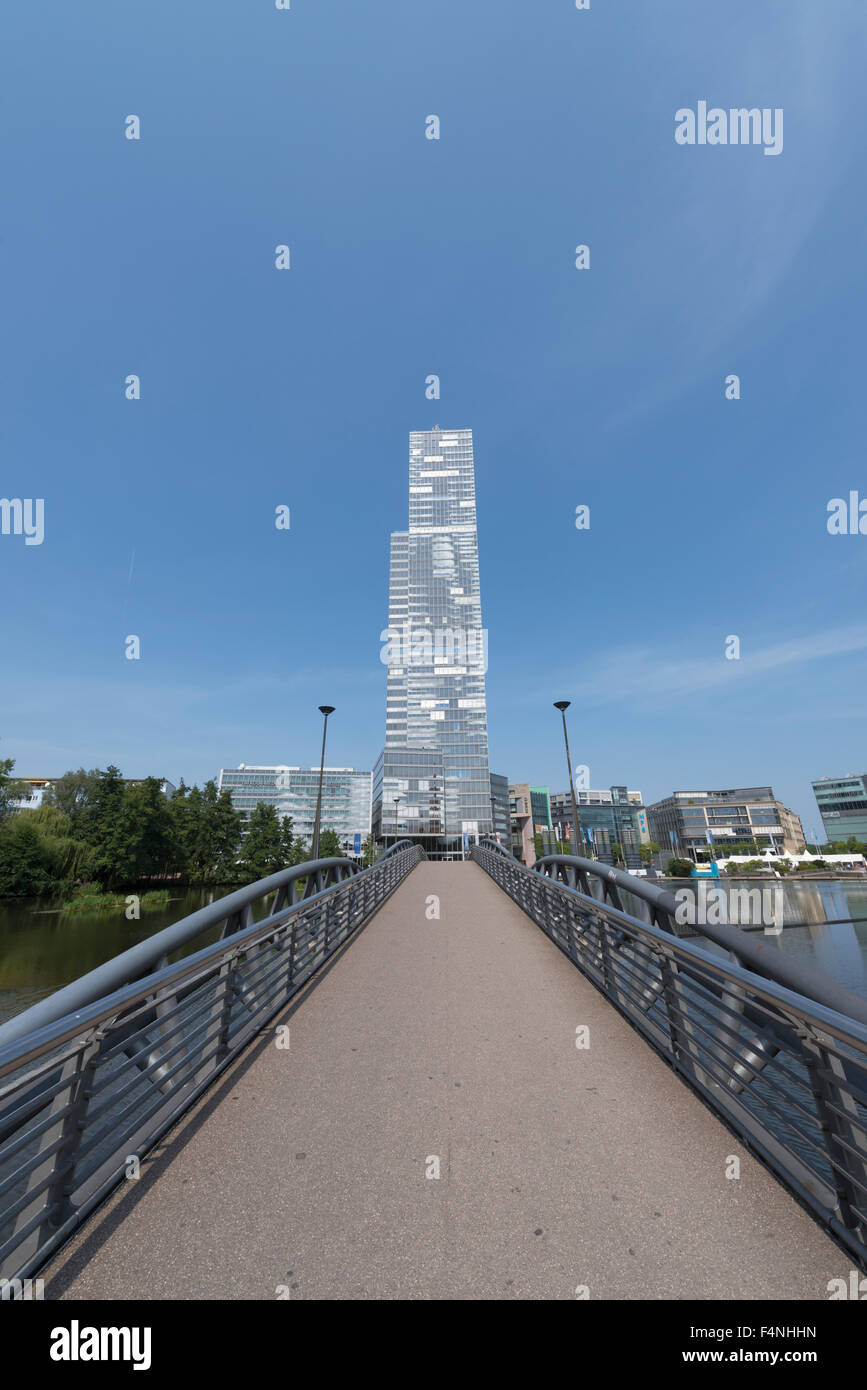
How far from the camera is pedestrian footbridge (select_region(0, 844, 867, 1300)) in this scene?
2.15m

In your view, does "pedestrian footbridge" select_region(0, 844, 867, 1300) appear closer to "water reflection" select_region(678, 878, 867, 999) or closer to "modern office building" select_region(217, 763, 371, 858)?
"water reflection" select_region(678, 878, 867, 999)

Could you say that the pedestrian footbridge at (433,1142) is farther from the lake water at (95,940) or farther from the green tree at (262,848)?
the green tree at (262,848)

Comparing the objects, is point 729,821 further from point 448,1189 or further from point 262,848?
point 448,1189

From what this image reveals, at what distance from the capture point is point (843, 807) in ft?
430

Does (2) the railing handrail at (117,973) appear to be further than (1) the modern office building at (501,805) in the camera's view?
Answer: No

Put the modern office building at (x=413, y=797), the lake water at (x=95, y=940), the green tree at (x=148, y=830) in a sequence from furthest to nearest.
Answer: the modern office building at (x=413, y=797) → the green tree at (x=148, y=830) → the lake water at (x=95, y=940)

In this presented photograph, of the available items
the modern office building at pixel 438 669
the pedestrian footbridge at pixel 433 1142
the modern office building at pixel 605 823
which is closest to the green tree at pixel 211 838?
the modern office building at pixel 438 669

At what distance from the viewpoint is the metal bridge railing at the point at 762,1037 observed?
234 centimetres

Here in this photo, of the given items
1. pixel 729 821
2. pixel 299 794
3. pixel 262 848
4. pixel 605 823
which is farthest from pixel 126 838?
pixel 605 823

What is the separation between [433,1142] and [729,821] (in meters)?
148

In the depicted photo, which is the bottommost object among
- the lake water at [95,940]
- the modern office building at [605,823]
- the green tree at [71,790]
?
the modern office building at [605,823]

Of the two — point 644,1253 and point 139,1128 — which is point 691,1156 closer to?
point 644,1253

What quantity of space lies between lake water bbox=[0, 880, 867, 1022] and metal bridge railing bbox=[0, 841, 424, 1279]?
14.0m

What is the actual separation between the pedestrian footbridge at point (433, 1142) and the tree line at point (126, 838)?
47162 mm
